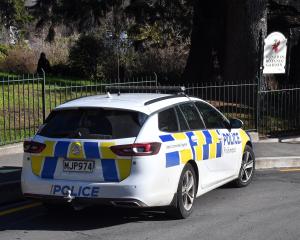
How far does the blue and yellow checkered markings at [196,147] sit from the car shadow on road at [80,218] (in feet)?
2.58

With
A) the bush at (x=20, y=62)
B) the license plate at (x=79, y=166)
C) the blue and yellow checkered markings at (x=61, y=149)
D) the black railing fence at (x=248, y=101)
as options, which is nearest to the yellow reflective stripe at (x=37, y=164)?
the blue and yellow checkered markings at (x=61, y=149)

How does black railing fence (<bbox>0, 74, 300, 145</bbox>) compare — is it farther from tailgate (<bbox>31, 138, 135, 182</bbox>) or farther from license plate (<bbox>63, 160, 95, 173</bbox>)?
license plate (<bbox>63, 160, 95, 173</bbox>)

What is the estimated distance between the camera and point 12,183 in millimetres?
9250

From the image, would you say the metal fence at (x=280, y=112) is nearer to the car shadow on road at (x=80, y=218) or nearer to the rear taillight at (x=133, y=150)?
the car shadow on road at (x=80, y=218)

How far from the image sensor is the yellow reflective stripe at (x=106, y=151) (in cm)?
713

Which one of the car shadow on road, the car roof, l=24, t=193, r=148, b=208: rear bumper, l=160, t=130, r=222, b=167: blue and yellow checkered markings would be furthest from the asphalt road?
the car roof

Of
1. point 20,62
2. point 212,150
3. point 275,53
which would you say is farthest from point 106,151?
point 20,62

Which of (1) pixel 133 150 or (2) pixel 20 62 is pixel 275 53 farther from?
(2) pixel 20 62

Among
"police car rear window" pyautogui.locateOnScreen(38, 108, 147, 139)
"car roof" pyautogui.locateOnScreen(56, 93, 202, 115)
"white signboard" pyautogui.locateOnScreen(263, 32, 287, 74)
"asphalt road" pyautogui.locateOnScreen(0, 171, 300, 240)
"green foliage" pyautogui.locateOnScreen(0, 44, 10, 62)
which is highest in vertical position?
"green foliage" pyautogui.locateOnScreen(0, 44, 10, 62)

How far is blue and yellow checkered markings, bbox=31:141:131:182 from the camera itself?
7113 mm

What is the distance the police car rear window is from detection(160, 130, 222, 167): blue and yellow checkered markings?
388 mm

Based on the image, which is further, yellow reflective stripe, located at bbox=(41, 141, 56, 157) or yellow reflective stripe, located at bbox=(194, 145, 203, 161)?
yellow reflective stripe, located at bbox=(194, 145, 203, 161)

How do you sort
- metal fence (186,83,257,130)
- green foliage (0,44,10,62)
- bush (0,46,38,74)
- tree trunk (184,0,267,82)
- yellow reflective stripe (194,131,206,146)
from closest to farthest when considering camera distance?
yellow reflective stripe (194,131,206,146), metal fence (186,83,257,130), tree trunk (184,0,267,82), bush (0,46,38,74), green foliage (0,44,10,62)

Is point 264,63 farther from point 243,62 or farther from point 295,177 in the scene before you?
point 295,177
